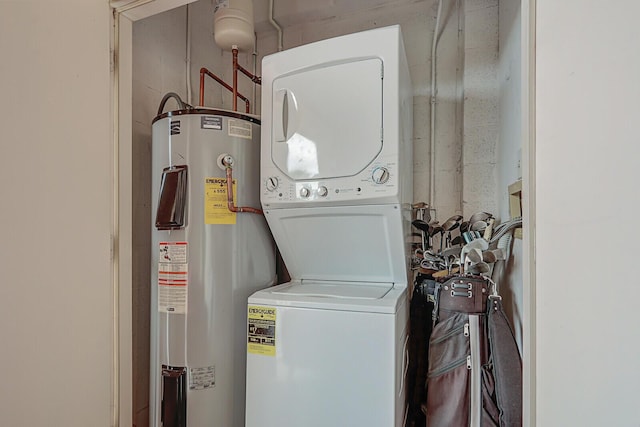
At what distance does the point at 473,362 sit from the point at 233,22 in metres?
1.89

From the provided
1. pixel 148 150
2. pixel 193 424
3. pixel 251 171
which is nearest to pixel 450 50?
pixel 251 171

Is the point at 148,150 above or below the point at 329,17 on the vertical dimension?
below

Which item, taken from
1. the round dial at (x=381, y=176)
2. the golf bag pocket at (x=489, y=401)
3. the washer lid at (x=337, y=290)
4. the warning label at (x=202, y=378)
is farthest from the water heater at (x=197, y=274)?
the golf bag pocket at (x=489, y=401)

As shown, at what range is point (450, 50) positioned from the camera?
6.13 ft

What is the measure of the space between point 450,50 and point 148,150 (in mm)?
1710

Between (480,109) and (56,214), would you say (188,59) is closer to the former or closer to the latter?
(56,214)

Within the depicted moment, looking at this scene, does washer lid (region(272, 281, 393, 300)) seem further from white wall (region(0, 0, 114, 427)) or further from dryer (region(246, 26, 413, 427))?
white wall (region(0, 0, 114, 427))

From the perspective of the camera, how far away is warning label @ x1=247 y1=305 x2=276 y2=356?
4.07ft

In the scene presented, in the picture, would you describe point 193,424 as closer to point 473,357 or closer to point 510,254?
point 473,357

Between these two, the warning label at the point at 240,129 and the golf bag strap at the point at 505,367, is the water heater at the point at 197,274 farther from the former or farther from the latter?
the golf bag strap at the point at 505,367

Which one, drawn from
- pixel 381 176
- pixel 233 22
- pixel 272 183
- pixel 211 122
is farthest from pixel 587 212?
pixel 233 22

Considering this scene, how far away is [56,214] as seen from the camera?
1.09m

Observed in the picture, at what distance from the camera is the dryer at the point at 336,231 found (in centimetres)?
113

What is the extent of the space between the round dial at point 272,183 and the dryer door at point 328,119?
0.05 meters
